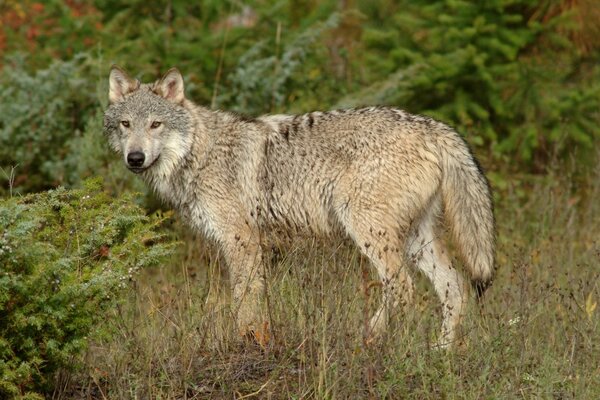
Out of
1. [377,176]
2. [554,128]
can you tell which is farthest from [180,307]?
[554,128]

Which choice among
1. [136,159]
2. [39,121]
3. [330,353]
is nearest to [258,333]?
[330,353]

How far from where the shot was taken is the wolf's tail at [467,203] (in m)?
6.59

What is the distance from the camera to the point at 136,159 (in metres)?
6.88

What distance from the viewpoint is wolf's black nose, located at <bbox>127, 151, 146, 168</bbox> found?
271 inches

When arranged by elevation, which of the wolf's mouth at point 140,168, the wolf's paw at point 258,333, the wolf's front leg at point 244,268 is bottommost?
the wolf's front leg at point 244,268

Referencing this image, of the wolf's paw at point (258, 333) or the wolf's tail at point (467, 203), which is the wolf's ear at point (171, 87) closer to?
the wolf's tail at point (467, 203)

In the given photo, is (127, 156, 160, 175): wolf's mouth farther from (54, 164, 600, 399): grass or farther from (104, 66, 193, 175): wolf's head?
(54, 164, 600, 399): grass

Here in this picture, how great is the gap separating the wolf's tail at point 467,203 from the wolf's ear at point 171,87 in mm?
2075

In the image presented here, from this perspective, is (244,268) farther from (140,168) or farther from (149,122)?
(149,122)

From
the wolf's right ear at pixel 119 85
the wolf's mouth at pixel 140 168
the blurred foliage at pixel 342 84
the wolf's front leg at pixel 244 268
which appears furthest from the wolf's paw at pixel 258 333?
the blurred foliage at pixel 342 84

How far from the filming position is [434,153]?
672 centimetres

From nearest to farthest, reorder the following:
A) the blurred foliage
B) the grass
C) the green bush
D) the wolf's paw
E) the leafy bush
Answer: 1. the green bush
2. the grass
3. the wolf's paw
4. the blurred foliage
5. the leafy bush

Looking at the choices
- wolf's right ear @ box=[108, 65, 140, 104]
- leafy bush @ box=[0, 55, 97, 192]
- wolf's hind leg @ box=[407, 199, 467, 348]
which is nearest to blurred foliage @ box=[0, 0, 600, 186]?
leafy bush @ box=[0, 55, 97, 192]

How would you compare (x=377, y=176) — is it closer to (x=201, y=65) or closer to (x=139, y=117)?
(x=139, y=117)
